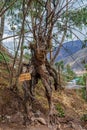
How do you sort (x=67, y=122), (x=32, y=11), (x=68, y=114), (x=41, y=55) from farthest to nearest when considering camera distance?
(x=68, y=114) < (x=67, y=122) < (x=32, y=11) < (x=41, y=55)

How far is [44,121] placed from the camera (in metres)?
9.55

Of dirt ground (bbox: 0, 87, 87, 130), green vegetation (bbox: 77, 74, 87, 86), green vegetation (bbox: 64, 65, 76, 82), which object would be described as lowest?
dirt ground (bbox: 0, 87, 87, 130)

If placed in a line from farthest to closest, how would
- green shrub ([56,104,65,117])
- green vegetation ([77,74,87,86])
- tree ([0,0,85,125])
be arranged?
green vegetation ([77,74,87,86]) → green shrub ([56,104,65,117]) → tree ([0,0,85,125])

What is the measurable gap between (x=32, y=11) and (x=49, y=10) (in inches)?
29.9

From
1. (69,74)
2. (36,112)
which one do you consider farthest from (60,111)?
(69,74)

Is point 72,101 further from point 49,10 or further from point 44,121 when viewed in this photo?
point 49,10

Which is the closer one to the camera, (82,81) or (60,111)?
(60,111)

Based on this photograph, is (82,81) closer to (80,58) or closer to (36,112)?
(80,58)

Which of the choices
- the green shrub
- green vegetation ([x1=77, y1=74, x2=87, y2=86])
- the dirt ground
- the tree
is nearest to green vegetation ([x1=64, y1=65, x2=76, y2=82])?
green vegetation ([x1=77, y1=74, x2=87, y2=86])

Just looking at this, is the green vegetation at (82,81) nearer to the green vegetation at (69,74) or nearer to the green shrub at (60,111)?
the green vegetation at (69,74)

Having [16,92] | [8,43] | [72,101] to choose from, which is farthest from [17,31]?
[72,101]

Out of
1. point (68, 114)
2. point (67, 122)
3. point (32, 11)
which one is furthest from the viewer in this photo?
point (68, 114)

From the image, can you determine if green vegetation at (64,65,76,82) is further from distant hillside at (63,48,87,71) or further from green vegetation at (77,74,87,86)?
distant hillside at (63,48,87,71)

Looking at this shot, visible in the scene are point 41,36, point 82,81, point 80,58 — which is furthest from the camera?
point 82,81
